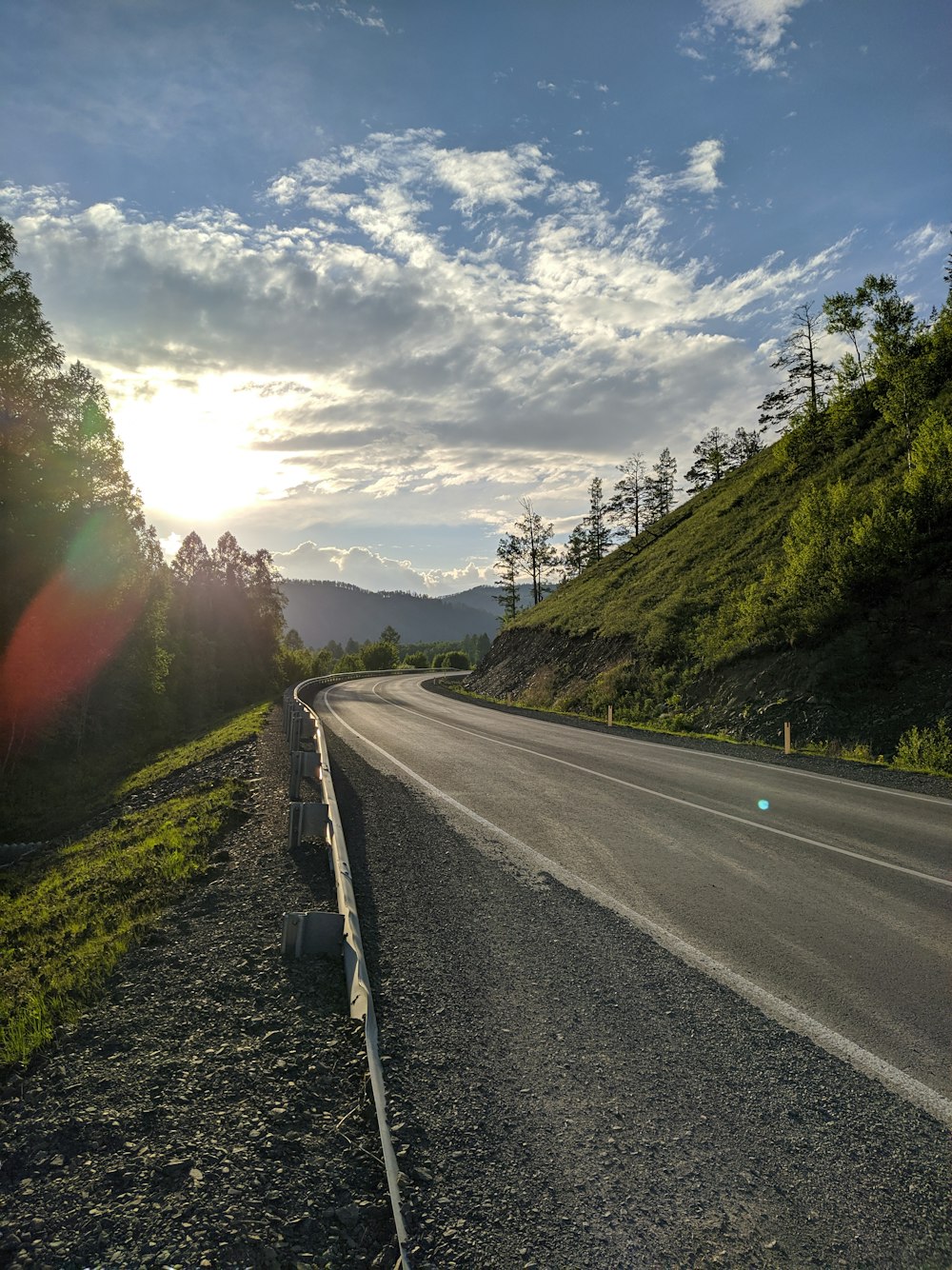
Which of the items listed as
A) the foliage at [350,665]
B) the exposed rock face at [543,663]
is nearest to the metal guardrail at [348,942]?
the exposed rock face at [543,663]

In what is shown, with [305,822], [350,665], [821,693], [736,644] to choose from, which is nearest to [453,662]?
[350,665]

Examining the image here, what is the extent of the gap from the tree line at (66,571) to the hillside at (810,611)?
19.7m

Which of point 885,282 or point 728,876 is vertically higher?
point 885,282

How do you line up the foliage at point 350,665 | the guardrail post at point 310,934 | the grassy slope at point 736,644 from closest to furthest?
the guardrail post at point 310,934 < the grassy slope at point 736,644 < the foliage at point 350,665

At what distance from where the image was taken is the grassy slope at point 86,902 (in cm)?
472

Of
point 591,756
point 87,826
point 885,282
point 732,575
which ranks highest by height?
point 885,282

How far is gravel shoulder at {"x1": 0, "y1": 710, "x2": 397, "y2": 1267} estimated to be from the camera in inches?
97.3

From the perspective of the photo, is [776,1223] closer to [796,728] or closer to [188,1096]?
[188,1096]

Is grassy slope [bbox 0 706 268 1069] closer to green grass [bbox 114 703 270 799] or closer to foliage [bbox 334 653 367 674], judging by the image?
green grass [bbox 114 703 270 799]

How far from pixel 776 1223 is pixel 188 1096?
2.71m

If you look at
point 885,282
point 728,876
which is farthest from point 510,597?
point 728,876

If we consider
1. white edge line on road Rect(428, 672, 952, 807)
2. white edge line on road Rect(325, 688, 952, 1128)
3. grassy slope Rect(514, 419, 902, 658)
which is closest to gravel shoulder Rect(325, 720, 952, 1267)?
white edge line on road Rect(325, 688, 952, 1128)

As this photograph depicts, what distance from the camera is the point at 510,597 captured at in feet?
259

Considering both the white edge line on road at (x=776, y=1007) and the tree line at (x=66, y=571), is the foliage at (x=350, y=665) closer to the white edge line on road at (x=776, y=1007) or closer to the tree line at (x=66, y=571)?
the tree line at (x=66, y=571)
